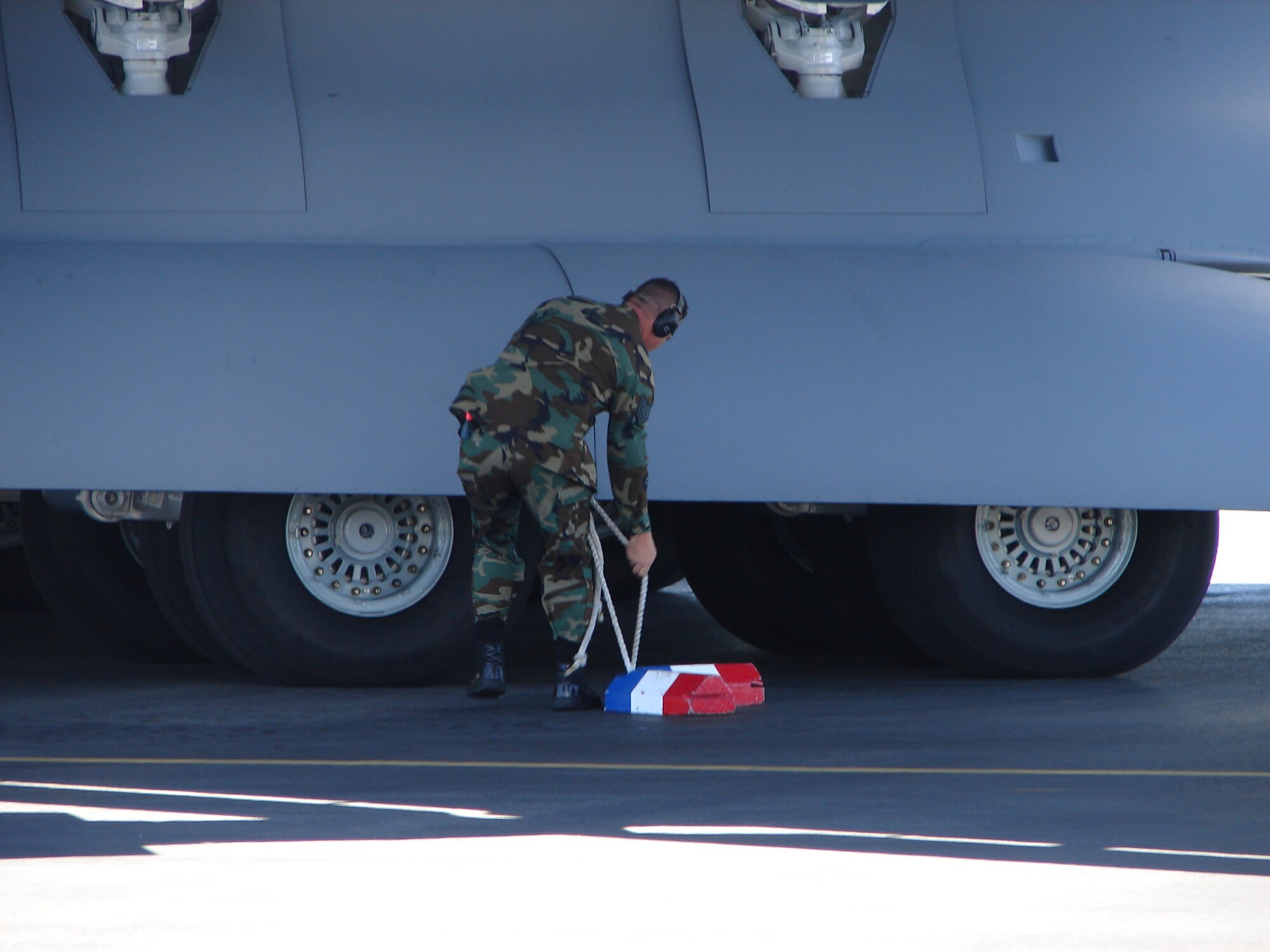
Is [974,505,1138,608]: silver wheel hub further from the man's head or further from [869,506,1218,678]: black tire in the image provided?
the man's head

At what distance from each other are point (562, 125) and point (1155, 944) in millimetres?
5244

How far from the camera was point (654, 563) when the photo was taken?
12.4 m

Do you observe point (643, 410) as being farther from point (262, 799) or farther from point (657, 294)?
point (262, 799)

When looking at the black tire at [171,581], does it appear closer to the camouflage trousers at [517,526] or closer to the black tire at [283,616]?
A: the black tire at [283,616]

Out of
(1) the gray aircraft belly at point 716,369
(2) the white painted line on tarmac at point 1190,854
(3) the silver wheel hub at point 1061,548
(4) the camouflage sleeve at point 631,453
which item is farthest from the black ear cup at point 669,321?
(2) the white painted line on tarmac at point 1190,854

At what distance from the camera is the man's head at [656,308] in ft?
24.1

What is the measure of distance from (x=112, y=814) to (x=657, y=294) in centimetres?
309

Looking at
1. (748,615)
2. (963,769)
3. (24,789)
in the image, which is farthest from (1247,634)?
(24,789)

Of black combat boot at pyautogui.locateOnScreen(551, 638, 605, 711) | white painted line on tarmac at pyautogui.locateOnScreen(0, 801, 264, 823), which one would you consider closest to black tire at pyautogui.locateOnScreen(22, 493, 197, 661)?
black combat boot at pyautogui.locateOnScreen(551, 638, 605, 711)

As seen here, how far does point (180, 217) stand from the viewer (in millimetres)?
7902

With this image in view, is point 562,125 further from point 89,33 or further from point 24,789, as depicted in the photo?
point 24,789

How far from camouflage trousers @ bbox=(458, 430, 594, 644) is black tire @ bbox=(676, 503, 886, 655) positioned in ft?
8.86

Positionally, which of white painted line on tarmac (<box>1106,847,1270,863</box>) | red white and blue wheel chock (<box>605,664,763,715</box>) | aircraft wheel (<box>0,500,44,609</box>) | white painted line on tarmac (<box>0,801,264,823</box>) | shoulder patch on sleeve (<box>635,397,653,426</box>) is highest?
shoulder patch on sleeve (<box>635,397,653,426</box>)

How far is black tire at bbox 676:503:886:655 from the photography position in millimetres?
10086
